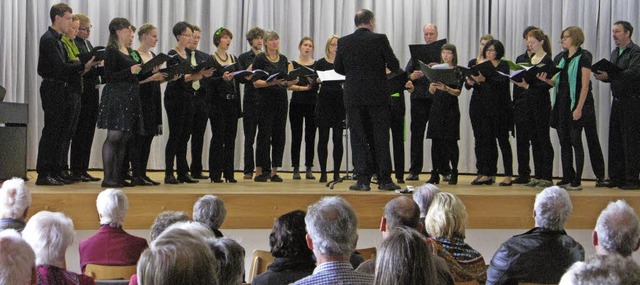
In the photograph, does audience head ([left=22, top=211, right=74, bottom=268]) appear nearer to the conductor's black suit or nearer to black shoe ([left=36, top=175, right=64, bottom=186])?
the conductor's black suit

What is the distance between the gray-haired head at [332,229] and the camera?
2.78 m

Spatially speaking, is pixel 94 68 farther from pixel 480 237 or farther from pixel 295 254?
pixel 295 254

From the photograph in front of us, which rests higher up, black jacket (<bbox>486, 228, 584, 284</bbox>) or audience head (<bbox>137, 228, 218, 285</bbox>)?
audience head (<bbox>137, 228, 218, 285</bbox>)

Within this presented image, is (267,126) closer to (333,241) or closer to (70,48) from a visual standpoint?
(70,48)

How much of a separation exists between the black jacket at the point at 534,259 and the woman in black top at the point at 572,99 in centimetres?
346

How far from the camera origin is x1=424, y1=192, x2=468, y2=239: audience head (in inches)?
141

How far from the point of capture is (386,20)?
1030 cm

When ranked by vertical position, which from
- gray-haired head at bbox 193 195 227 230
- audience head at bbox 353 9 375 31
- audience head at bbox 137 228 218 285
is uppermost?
audience head at bbox 353 9 375 31

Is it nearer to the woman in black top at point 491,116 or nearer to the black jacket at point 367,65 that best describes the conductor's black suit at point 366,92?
the black jacket at point 367,65

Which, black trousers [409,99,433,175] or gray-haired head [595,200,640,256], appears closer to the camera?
gray-haired head [595,200,640,256]

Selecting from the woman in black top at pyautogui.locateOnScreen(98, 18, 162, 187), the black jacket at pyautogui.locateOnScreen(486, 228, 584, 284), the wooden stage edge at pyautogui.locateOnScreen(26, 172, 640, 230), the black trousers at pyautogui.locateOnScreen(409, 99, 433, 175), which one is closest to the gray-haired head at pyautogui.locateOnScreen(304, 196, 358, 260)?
the black jacket at pyautogui.locateOnScreen(486, 228, 584, 284)

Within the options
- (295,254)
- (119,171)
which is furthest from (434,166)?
(295,254)

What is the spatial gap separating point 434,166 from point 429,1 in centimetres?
331

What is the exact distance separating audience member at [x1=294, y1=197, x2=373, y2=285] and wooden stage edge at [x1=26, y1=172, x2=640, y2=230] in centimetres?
311
